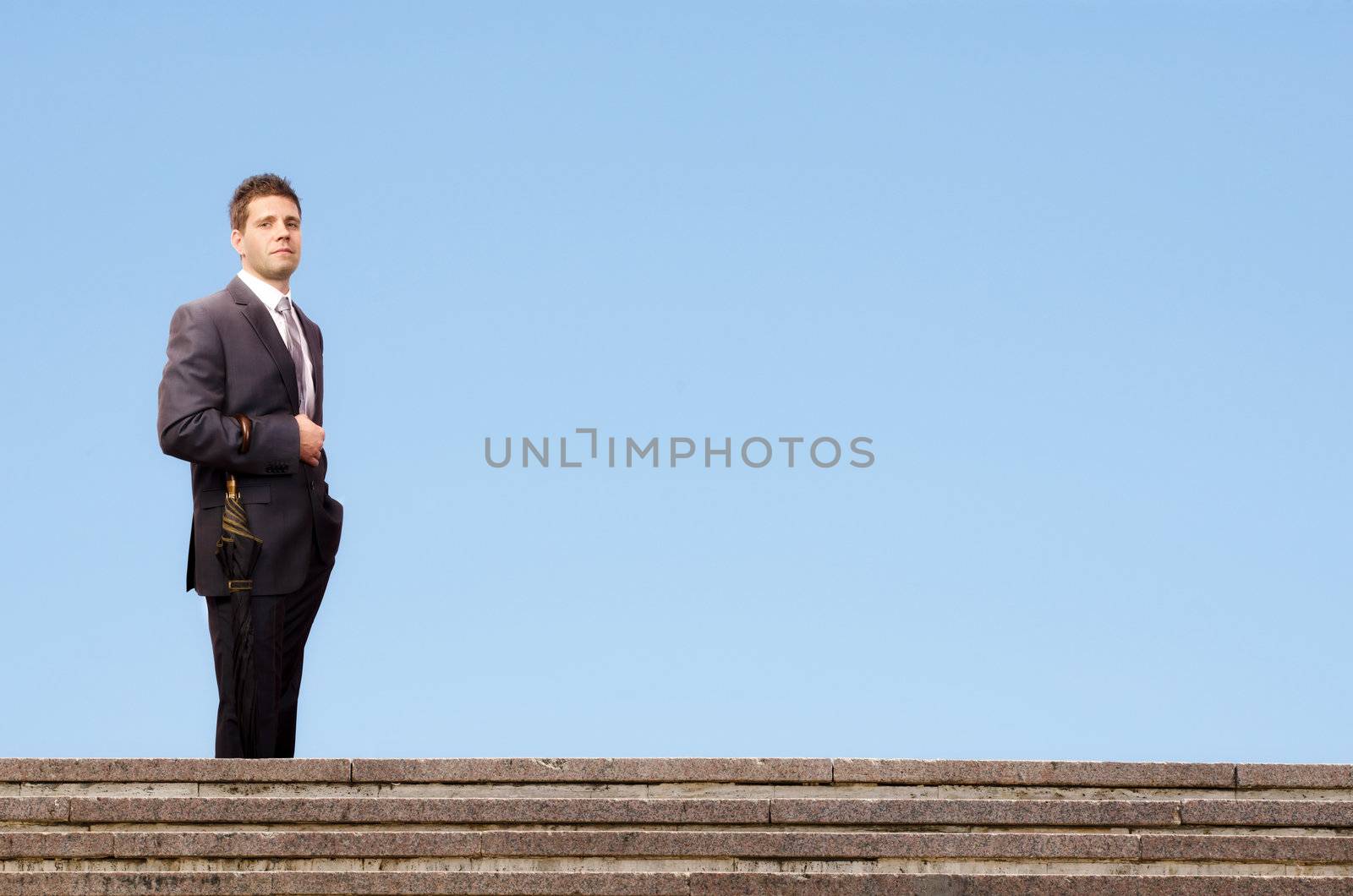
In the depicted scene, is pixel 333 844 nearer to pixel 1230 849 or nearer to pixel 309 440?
pixel 309 440

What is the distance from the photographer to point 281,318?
811 centimetres

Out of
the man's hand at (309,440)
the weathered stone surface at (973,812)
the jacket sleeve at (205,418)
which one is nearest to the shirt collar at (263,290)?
the jacket sleeve at (205,418)

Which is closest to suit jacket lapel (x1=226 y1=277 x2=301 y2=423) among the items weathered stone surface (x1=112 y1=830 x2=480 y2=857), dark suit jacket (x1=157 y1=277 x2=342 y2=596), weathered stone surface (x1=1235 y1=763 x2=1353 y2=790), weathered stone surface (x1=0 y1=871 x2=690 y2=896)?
dark suit jacket (x1=157 y1=277 x2=342 y2=596)

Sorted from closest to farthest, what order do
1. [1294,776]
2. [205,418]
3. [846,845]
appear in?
[846,845] < [1294,776] < [205,418]

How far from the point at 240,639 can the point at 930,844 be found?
3.23 metres

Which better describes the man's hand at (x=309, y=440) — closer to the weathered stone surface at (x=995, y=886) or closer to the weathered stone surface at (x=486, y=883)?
the weathered stone surface at (x=486, y=883)

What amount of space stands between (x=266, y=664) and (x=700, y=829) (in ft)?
7.58

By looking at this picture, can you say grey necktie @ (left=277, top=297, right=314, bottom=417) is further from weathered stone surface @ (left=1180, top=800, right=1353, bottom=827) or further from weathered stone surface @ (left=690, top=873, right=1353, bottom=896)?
weathered stone surface @ (left=1180, top=800, right=1353, bottom=827)

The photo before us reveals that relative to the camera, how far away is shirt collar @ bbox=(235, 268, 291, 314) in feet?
26.6

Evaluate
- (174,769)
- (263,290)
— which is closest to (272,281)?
(263,290)

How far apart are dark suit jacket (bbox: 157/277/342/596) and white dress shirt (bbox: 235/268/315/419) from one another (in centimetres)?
4

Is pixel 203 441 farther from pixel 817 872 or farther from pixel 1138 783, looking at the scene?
pixel 1138 783

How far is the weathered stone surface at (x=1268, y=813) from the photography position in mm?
6578

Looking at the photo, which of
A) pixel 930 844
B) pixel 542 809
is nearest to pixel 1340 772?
pixel 930 844
